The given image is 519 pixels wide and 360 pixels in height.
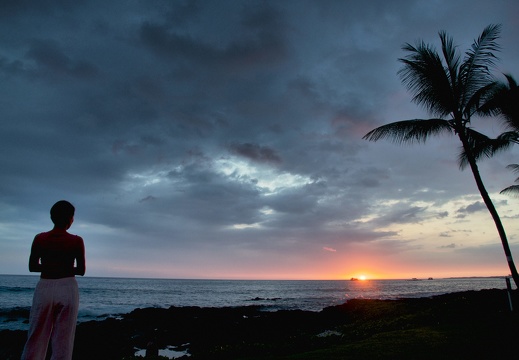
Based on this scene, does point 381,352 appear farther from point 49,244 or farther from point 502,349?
point 49,244

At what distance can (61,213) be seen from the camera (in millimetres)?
4348

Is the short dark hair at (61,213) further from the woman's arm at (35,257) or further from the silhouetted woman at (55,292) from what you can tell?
the woman's arm at (35,257)

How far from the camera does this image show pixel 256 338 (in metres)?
22.8

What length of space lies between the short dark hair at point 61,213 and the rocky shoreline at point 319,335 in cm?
648

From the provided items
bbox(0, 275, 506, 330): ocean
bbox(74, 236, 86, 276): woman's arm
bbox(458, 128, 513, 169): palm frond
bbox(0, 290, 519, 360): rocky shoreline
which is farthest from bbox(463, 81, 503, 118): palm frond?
bbox(0, 275, 506, 330): ocean

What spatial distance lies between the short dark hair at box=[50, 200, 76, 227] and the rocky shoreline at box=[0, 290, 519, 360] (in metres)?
6.48

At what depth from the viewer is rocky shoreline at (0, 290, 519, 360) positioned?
8422 millimetres

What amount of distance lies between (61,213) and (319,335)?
15857 millimetres

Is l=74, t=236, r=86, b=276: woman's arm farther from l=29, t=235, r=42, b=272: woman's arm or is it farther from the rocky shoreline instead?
the rocky shoreline

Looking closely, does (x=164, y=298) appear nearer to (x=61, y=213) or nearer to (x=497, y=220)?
(x=497, y=220)

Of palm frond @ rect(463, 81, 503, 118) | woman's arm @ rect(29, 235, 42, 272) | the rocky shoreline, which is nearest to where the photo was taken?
woman's arm @ rect(29, 235, 42, 272)

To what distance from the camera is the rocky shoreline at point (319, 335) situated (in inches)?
332

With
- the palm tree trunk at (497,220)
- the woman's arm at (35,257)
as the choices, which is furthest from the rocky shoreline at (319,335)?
the woman's arm at (35,257)

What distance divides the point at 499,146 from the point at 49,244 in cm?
1834
